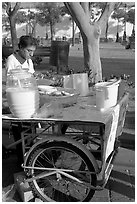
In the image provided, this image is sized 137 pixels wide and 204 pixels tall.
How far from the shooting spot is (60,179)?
3.13 metres

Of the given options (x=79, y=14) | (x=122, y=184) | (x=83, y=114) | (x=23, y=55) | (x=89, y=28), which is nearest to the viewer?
(x=83, y=114)

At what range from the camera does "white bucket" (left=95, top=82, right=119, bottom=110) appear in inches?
115

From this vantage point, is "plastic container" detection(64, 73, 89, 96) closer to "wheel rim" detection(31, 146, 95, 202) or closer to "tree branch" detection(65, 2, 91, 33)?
"wheel rim" detection(31, 146, 95, 202)

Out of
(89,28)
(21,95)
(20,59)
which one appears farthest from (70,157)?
(89,28)

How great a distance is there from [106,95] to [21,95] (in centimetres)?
81

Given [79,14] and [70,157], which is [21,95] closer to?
[70,157]

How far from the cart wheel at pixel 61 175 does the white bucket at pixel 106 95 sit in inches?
19.7

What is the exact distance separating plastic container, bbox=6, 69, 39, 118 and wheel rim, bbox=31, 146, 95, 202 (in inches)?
17.2

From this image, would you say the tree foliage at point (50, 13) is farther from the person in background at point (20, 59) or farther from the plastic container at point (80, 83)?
the plastic container at point (80, 83)

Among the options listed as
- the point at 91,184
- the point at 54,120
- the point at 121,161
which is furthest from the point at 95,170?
the point at 121,161

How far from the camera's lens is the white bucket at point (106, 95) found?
293 cm

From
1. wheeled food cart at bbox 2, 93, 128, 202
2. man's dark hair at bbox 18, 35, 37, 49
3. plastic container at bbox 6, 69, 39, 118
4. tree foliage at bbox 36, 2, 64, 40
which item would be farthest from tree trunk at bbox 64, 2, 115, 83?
tree foliage at bbox 36, 2, 64, 40

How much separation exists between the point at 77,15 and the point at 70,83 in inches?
151

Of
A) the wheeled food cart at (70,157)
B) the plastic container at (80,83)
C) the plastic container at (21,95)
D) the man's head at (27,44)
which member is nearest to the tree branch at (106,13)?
the man's head at (27,44)
